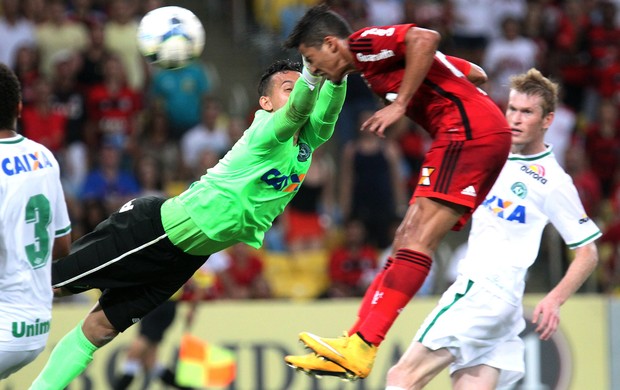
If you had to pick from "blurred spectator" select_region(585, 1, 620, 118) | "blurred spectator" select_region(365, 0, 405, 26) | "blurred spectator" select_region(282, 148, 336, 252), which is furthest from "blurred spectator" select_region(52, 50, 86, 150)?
"blurred spectator" select_region(585, 1, 620, 118)

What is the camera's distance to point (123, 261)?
661 centimetres

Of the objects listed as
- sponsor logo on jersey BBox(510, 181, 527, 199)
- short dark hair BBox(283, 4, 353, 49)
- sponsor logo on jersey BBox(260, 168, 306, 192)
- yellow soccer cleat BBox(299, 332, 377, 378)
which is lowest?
yellow soccer cleat BBox(299, 332, 377, 378)

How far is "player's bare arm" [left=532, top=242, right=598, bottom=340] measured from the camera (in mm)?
6688

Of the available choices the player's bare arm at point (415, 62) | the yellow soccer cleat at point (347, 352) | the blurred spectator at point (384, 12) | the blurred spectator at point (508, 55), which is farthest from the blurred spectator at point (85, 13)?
the yellow soccer cleat at point (347, 352)

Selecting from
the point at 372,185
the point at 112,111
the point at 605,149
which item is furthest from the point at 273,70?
the point at 605,149

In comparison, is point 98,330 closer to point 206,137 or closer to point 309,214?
point 309,214

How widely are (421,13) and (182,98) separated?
12.2 feet

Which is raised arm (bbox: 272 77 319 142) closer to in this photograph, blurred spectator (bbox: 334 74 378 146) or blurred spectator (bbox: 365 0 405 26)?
blurred spectator (bbox: 334 74 378 146)

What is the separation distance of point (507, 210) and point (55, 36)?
795cm

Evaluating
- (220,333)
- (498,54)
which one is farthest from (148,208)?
(498,54)

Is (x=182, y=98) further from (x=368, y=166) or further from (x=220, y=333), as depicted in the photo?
(x=220, y=333)

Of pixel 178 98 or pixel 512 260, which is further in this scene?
pixel 178 98

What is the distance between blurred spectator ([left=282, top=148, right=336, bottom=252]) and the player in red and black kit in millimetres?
6433

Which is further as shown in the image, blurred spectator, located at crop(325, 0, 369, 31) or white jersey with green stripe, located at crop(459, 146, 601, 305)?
blurred spectator, located at crop(325, 0, 369, 31)
